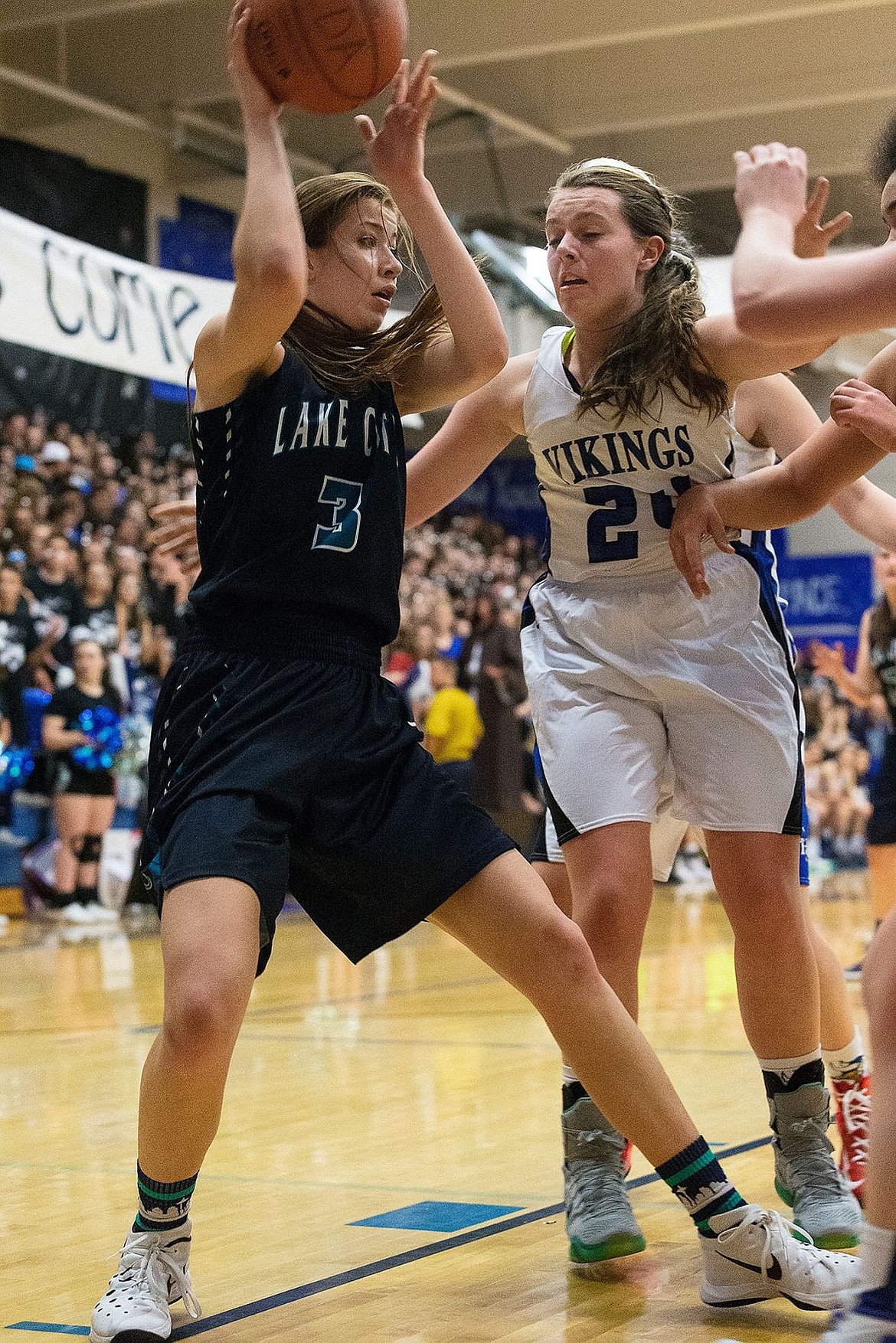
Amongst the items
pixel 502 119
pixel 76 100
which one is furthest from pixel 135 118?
pixel 502 119

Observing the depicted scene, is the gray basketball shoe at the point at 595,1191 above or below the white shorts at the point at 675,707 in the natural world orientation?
below

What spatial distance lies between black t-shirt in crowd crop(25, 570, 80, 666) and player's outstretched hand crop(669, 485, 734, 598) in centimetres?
817

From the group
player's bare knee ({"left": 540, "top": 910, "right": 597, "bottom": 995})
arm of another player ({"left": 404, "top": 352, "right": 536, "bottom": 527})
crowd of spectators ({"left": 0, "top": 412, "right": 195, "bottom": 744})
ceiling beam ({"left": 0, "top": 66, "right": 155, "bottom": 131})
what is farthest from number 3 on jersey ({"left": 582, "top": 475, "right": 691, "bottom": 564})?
ceiling beam ({"left": 0, "top": 66, "right": 155, "bottom": 131})

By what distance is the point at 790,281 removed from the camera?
2066mm

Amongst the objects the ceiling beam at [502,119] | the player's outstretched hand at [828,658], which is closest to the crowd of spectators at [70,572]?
the player's outstretched hand at [828,658]

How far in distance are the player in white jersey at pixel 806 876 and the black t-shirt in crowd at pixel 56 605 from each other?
7557mm

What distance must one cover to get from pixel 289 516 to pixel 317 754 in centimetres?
37

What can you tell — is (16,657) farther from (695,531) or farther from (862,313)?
(862,313)

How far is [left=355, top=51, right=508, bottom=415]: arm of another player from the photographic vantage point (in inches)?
109

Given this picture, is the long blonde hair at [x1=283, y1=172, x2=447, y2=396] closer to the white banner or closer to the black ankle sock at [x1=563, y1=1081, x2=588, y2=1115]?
the black ankle sock at [x1=563, y1=1081, x2=588, y2=1115]

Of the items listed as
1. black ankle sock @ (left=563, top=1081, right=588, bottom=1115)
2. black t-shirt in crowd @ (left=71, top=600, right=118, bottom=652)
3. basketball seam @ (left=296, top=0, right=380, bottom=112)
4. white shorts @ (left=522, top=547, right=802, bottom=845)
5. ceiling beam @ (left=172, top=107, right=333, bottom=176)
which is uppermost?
ceiling beam @ (left=172, top=107, right=333, bottom=176)

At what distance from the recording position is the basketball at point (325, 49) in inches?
103

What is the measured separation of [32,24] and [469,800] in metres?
12.5

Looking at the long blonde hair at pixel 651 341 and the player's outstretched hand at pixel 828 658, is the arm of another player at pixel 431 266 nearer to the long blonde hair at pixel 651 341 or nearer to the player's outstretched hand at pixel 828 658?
the long blonde hair at pixel 651 341
